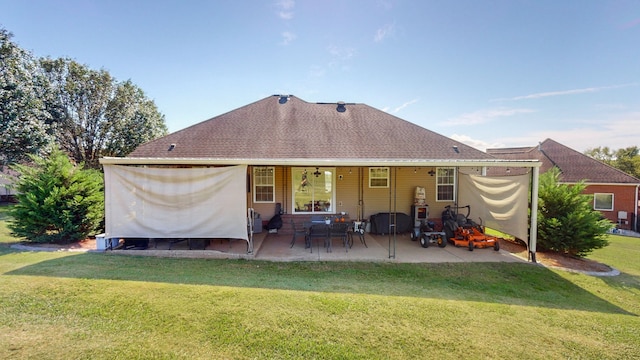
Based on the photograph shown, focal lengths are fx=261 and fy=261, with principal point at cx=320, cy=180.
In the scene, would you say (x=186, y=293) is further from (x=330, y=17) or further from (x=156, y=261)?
(x=330, y=17)

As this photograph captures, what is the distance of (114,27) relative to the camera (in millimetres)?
12070

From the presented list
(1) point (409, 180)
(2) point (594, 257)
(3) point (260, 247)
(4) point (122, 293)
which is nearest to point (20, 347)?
(4) point (122, 293)

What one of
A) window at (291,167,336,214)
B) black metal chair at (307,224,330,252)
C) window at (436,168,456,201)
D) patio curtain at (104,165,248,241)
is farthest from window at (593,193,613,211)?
patio curtain at (104,165,248,241)

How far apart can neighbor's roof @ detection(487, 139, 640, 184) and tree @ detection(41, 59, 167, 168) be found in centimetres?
3142

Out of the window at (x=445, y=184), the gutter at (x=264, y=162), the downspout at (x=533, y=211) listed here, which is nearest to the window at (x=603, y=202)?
the window at (x=445, y=184)

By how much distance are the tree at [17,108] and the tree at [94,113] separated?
429cm

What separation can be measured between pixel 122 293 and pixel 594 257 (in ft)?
42.8

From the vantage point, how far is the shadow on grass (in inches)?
193

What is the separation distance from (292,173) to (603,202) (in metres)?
21.7

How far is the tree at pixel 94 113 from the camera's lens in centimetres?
1806

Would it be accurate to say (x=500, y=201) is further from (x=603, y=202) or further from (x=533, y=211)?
(x=603, y=202)

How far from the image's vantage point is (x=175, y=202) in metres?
7.16

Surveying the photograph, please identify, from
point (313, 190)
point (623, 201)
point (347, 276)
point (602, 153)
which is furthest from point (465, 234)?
point (602, 153)

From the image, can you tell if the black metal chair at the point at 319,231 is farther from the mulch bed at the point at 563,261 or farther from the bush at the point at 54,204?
the bush at the point at 54,204
